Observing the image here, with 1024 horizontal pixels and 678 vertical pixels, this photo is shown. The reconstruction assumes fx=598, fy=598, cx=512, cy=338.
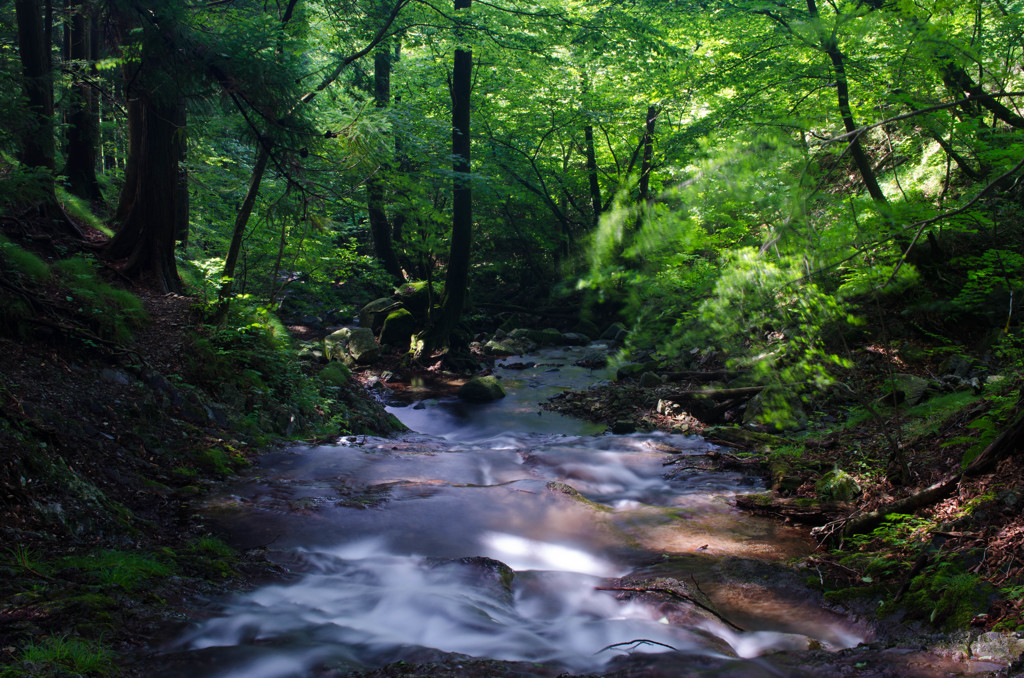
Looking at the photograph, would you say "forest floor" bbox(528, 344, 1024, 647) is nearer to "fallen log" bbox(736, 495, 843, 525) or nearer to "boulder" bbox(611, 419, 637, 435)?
"fallen log" bbox(736, 495, 843, 525)

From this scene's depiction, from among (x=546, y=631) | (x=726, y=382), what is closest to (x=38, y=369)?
(x=546, y=631)

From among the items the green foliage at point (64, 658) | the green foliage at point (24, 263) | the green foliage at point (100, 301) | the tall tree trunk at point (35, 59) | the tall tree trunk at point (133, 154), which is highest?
the tall tree trunk at point (35, 59)

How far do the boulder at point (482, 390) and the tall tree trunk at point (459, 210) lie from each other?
2.82 m

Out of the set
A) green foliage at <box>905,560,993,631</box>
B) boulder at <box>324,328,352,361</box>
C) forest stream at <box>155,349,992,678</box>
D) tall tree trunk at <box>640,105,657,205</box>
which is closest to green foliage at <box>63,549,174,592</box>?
forest stream at <box>155,349,992,678</box>

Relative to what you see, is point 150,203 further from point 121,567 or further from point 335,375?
point 121,567

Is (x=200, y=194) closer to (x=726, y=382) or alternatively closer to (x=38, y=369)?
(x=38, y=369)

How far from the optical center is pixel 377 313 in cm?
1792

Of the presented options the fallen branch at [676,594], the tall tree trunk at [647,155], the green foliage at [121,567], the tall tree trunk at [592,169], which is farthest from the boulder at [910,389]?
the tall tree trunk at [592,169]

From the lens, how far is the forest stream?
3367mm

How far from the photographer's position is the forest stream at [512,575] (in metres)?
3.37

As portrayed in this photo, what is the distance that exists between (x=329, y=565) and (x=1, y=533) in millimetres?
2014

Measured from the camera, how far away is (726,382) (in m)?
11.2

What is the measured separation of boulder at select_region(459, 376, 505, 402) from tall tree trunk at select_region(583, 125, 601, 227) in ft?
30.2

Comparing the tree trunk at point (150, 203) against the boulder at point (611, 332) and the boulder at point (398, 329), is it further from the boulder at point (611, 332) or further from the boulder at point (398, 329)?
the boulder at point (611, 332)
